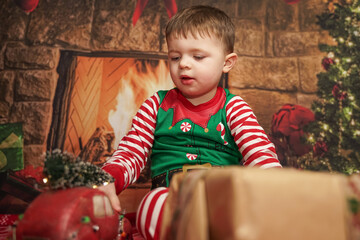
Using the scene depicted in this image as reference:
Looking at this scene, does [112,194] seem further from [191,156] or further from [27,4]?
[27,4]

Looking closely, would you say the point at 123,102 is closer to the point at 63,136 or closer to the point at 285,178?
the point at 63,136

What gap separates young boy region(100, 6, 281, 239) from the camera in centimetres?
99

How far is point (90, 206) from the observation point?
0.61 metres

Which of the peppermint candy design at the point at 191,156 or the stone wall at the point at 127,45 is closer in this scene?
the peppermint candy design at the point at 191,156

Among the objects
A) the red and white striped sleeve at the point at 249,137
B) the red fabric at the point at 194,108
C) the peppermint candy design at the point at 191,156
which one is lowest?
the peppermint candy design at the point at 191,156

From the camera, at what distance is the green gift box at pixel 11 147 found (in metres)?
1.52

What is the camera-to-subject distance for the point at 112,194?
2.66 ft

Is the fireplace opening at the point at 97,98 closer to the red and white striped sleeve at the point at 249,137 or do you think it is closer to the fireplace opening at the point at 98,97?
the fireplace opening at the point at 98,97

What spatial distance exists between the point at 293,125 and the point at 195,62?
908 millimetres

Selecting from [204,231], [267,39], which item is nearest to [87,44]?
[267,39]

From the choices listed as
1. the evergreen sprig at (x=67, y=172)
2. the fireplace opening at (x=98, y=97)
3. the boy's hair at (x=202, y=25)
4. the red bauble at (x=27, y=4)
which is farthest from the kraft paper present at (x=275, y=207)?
the red bauble at (x=27, y=4)

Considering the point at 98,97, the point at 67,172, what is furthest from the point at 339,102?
the point at 67,172

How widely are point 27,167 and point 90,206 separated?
1.11m

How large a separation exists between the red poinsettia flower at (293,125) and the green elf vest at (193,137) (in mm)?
691
